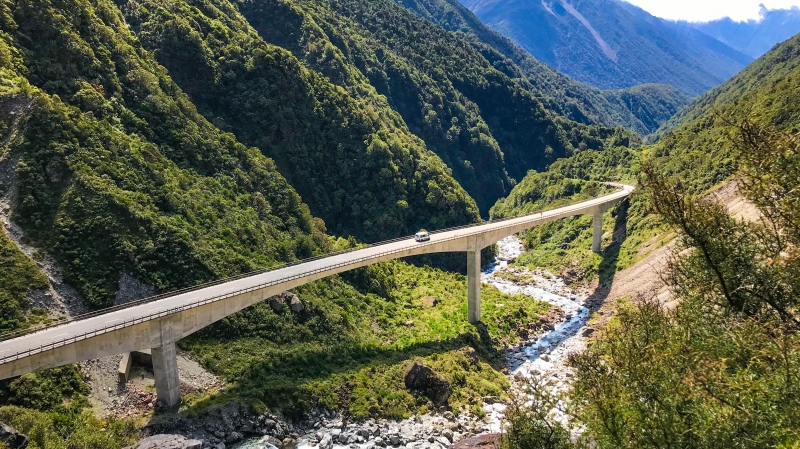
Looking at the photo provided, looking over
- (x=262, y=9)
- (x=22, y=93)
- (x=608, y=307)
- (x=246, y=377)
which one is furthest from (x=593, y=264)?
(x=262, y=9)

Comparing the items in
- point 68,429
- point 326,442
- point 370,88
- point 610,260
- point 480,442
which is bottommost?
point 480,442

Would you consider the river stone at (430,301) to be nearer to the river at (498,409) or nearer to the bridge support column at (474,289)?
the bridge support column at (474,289)

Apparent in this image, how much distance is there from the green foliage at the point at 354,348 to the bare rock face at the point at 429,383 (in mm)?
723

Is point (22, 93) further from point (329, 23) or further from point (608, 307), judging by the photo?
point (329, 23)

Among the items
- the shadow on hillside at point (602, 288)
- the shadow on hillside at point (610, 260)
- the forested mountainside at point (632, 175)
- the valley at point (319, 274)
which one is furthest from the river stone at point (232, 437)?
the forested mountainside at point (632, 175)

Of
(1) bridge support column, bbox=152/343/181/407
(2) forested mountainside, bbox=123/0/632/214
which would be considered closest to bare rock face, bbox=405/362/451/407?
(1) bridge support column, bbox=152/343/181/407

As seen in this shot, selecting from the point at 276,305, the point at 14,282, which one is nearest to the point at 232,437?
the point at 276,305

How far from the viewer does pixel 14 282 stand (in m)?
35.4

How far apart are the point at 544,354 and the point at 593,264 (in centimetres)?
2923

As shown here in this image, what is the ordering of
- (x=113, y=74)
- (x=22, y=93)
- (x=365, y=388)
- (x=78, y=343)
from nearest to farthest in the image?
(x=78, y=343) < (x=365, y=388) < (x=22, y=93) < (x=113, y=74)

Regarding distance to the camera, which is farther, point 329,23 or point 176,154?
point 329,23

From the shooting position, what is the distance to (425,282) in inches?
2771

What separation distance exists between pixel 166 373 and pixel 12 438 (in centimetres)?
912

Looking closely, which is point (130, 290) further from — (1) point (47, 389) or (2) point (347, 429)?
(2) point (347, 429)
